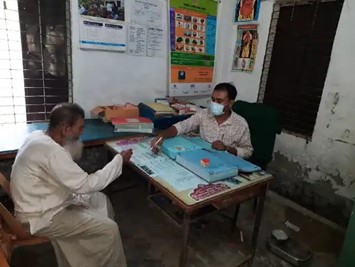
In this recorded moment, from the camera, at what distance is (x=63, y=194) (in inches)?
56.2

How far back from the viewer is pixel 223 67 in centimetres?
336

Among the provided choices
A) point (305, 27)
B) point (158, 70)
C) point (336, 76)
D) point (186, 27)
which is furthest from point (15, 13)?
point (336, 76)

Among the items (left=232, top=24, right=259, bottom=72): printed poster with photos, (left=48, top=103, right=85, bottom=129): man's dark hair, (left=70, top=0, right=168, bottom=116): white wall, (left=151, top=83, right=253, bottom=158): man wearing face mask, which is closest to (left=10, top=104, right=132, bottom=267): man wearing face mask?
(left=48, top=103, right=85, bottom=129): man's dark hair

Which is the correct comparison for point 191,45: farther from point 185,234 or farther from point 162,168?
point 185,234

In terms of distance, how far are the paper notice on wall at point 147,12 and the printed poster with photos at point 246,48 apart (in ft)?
3.28

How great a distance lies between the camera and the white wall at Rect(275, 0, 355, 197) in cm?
230

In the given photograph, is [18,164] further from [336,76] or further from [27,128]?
[336,76]

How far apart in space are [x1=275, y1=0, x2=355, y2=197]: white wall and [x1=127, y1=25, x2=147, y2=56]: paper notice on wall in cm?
178

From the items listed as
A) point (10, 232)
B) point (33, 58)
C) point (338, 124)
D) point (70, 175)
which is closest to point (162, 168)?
point (70, 175)

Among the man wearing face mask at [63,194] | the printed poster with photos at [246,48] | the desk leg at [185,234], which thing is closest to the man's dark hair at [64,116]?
the man wearing face mask at [63,194]

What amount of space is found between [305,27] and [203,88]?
127 centimetres

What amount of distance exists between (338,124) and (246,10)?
5.19 ft

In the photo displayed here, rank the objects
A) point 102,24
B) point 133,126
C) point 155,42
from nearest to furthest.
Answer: point 133,126 → point 102,24 → point 155,42

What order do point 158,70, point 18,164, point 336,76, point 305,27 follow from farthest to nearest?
point 158,70 < point 305,27 < point 336,76 < point 18,164
